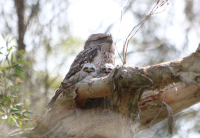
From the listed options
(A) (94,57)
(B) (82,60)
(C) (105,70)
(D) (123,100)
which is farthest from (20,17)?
(D) (123,100)

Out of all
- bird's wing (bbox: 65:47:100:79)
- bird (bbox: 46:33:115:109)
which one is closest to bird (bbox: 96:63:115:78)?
bird (bbox: 46:33:115:109)

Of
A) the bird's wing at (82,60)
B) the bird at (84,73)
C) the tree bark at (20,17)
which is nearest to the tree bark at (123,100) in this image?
the bird at (84,73)

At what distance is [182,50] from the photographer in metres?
4.57

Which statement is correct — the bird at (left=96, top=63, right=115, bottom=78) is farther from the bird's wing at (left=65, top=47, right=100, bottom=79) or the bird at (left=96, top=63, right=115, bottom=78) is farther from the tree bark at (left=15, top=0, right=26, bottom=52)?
the tree bark at (left=15, top=0, right=26, bottom=52)

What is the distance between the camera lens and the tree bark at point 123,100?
1.78 meters

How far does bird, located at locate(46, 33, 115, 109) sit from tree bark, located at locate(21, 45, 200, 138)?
30 cm

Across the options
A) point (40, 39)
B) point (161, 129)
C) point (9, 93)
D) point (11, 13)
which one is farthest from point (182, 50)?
point (11, 13)

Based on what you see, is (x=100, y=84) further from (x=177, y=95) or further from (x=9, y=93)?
(x=9, y=93)

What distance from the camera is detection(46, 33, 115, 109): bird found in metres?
3.07

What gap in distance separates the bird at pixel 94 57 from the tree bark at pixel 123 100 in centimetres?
30

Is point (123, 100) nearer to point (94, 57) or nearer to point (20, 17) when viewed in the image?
point (94, 57)

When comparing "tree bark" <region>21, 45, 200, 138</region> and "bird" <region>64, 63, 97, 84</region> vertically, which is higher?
"bird" <region>64, 63, 97, 84</region>

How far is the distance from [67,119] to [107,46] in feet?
5.40

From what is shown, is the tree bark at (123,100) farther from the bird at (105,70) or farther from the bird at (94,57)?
the bird at (105,70)
